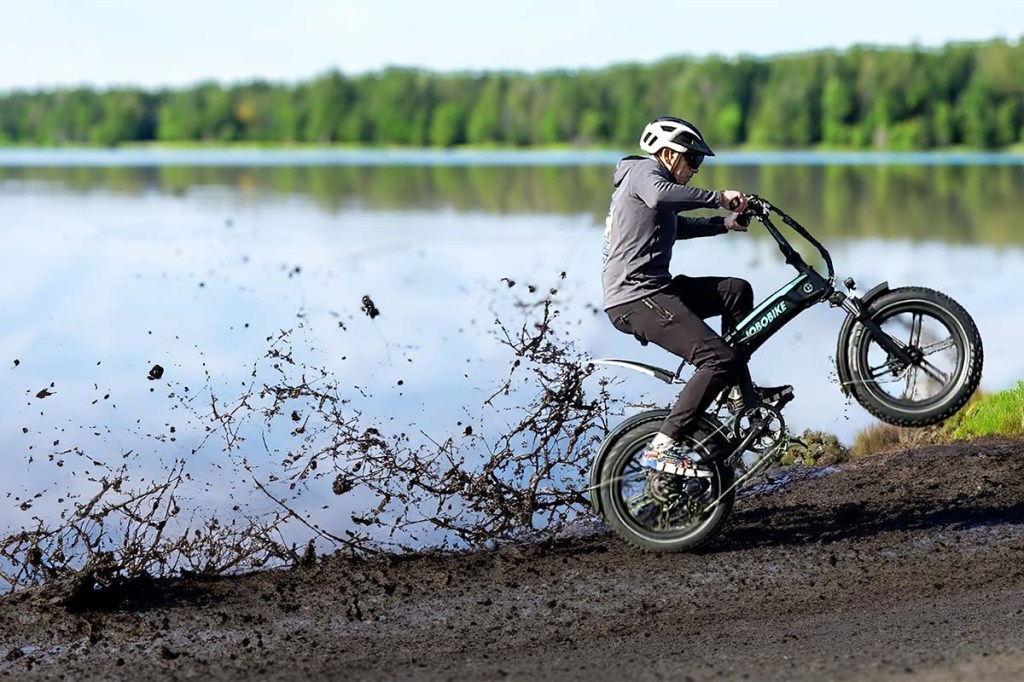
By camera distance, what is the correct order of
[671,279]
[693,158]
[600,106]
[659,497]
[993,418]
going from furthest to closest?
1. [600,106]
2. [993,418]
3. [659,497]
4. [671,279]
5. [693,158]

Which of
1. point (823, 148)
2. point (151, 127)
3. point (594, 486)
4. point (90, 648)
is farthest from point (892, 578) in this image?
point (151, 127)

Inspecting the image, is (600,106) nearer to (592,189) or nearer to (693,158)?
(592,189)

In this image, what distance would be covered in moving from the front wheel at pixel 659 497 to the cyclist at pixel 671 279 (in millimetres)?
177

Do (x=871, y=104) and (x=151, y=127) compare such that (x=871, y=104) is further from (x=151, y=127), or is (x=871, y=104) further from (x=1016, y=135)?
(x=151, y=127)

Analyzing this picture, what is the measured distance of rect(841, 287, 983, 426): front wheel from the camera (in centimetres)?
936

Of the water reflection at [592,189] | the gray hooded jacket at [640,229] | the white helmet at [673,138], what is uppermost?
the water reflection at [592,189]

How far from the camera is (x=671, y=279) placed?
9.16m

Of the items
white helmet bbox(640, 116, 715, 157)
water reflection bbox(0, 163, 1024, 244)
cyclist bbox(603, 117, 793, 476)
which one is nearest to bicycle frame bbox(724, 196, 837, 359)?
cyclist bbox(603, 117, 793, 476)

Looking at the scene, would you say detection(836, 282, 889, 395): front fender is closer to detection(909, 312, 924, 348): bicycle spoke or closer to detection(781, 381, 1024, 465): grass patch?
detection(909, 312, 924, 348): bicycle spoke

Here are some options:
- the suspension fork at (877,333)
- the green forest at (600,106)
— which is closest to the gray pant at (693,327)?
the suspension fork at (877,333)

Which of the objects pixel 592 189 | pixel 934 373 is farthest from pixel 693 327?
pixel 592 189

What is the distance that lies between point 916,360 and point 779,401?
0.91 meters

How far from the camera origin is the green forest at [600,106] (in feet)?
414

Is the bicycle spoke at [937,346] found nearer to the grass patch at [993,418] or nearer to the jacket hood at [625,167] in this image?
the jacket hood at [625,167]
